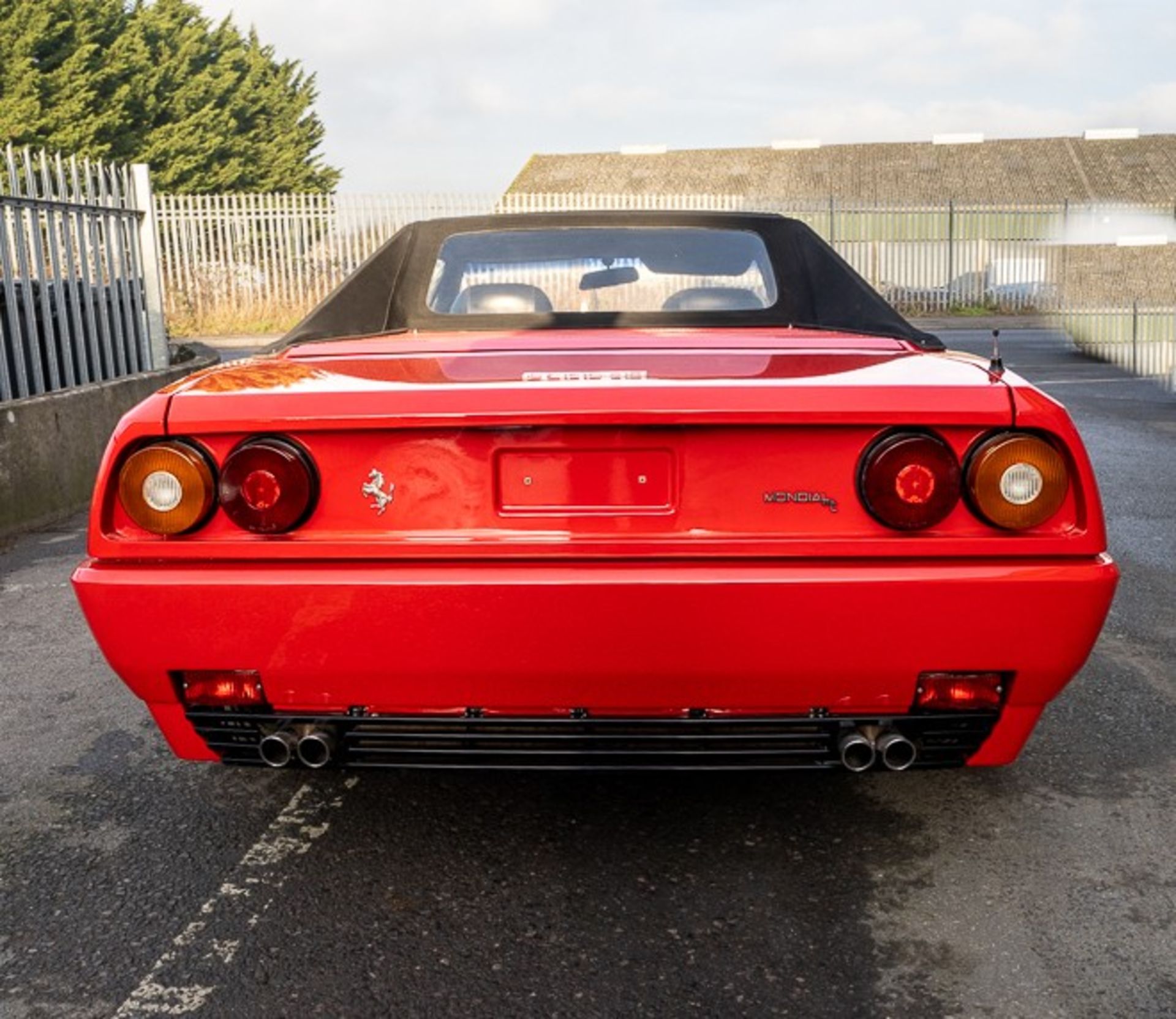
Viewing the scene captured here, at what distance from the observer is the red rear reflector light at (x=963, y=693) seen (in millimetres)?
2379

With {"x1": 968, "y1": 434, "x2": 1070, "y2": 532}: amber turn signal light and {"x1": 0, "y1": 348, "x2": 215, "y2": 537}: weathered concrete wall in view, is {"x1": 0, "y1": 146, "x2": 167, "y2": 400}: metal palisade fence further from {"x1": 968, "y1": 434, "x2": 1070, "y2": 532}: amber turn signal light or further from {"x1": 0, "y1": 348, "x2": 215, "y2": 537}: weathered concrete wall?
{"x1": 968, "y1": 434, "x2": 1070, "y2": 532}: amber turn signal light

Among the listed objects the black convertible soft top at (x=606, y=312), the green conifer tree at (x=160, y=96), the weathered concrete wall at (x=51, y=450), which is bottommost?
the weathered concrete wall at (x=51, y=450)

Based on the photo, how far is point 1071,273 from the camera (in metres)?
30.0

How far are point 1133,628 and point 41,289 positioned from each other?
597 centimetres

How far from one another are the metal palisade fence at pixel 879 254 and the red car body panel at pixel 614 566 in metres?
11.0

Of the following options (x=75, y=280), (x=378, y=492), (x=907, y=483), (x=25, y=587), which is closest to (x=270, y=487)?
(x=378, y=492)

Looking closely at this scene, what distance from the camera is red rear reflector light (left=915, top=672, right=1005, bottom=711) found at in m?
2.38

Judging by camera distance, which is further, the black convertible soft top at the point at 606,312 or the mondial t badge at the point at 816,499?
the black convertible soft top at the point at 606,312

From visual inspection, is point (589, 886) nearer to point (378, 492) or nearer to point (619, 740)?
point (619, 740)

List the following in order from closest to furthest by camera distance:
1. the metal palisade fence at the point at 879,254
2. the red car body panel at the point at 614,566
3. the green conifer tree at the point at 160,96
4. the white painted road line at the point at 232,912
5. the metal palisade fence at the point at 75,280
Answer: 1. the white painted road line at the point at 232,912
2. the red car body panel at the point at 614,566
3. the metal palisade fence at the point at 75,280
4. the metal palisade fence at the point at 879,254
5. the green conifer tree at the point at 160,96

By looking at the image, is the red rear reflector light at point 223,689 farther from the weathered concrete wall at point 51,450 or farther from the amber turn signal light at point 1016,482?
the weathered concrete wall at point 51,450

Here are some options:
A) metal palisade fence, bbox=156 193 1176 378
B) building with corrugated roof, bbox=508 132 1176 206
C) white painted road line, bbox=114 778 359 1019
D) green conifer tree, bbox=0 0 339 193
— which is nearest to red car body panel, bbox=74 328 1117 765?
white painted road line, bbox=114 778 359 1019

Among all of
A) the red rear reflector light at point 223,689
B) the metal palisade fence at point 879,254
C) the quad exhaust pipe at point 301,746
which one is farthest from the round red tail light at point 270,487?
the metal palisade fence at point 879,254

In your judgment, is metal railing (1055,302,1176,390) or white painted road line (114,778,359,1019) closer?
white painted road line (114,778,359,1019)
